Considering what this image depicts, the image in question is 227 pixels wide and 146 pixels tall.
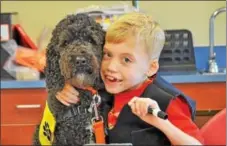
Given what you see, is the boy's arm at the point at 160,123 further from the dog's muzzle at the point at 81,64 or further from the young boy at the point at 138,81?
the dog's muzzle at the point at 81,64

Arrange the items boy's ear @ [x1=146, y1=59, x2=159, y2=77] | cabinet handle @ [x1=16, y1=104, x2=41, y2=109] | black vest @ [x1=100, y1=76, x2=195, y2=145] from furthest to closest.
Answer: cabinet handle @ [x1=16, y1=104, x2=41, y2=109] < boy's ear @ [x1=146, y1=59, x2=159, y2=77] < black vest @ [x1=100, y1=76, x2=195, y2=145]

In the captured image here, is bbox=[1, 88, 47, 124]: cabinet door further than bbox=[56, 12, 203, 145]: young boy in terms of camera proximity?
Yes

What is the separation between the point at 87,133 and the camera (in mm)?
1059

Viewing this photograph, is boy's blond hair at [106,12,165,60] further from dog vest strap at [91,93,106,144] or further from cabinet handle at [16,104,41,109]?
cabinet handle at [16,104,41,109]

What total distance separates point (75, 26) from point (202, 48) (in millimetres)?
1826

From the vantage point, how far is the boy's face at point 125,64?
33.9 inches

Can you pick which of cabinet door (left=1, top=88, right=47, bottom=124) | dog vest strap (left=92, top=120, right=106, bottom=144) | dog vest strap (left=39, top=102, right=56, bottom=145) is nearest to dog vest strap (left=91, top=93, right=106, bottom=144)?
dog vest strap (left=92, top=120, right=106, bottom=144)

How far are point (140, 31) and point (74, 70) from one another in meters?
0.23

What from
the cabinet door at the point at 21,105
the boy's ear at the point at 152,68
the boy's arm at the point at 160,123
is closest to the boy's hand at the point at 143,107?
the boy's arm at the point at 160,123

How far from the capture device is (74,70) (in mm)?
1038

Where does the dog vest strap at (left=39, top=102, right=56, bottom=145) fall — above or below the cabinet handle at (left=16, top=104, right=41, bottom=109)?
above

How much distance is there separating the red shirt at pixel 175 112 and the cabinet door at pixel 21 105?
1423 millimetres

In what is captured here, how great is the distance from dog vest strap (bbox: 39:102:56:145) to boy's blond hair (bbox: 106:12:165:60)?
11.3 inches

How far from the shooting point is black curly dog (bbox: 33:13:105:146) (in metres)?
1.05
